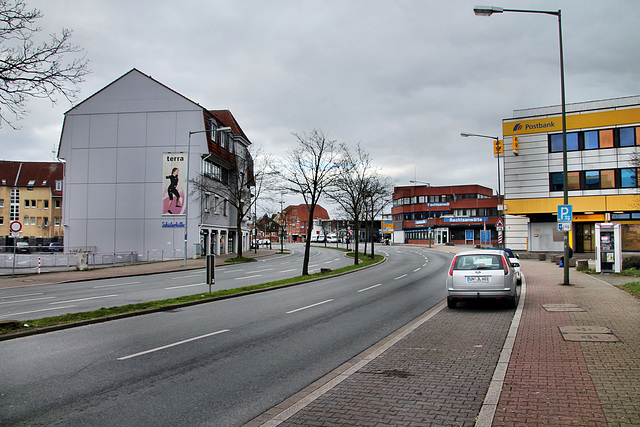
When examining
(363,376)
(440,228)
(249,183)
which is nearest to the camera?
(363,376)

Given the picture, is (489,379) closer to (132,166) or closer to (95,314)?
(95,314)

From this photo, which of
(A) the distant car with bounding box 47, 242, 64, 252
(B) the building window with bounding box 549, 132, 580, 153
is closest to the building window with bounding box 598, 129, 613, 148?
(B) the building window with bounding box 549, 132, 580, 153

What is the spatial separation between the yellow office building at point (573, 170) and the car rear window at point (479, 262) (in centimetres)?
3013

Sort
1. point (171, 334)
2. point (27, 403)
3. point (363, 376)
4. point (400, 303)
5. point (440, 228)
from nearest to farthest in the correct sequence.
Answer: point (27, 403) < point (363, 376) < point (171, 334) < point (400, 303) < point (440, 228)

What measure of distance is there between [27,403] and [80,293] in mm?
13877

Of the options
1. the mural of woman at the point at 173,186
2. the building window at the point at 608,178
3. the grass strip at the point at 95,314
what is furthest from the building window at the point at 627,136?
the mural of woman at the point at 173,186

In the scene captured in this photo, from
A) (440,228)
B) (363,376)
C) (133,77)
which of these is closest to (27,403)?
(363,376)

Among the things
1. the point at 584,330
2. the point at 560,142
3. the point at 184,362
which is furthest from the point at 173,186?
the point at 584,330

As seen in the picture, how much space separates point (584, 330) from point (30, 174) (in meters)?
93.0

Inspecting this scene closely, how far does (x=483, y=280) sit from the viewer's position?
11.8 m

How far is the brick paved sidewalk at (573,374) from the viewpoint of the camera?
4.44m

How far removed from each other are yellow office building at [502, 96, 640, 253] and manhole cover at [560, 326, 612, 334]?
32878mm

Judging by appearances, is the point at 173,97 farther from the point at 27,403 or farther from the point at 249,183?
the point at 27,403

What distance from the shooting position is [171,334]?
30.7 feet
